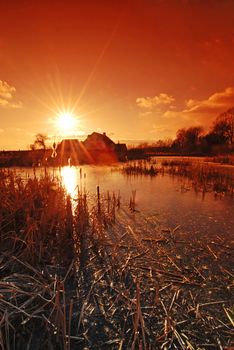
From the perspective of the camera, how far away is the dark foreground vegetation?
7.75ft

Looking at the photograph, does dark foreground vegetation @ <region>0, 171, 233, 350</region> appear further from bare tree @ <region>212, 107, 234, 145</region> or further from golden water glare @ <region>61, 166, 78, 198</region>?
bare tree @ <region>212, 107, 234, 145</region>

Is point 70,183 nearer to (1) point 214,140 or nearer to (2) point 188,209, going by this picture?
(2) point 188,209

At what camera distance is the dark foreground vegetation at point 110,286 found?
236 cm

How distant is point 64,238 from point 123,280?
5.62 feet

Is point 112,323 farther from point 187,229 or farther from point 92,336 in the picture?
point 187,229

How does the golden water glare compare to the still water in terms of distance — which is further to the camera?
the golden water glare

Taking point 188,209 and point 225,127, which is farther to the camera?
point 225,127

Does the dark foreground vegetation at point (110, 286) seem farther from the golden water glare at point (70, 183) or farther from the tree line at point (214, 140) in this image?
the tree line at point (214, 140)

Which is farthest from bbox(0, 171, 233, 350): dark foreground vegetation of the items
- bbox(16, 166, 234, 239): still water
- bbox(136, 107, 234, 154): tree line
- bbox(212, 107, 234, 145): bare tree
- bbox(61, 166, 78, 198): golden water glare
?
bbox(212, 107, 234, 145): bare tree

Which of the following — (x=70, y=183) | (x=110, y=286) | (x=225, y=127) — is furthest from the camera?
(x=225, y=127)

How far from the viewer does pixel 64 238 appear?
4578 millimetres

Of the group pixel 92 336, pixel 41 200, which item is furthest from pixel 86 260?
pixel 41 200

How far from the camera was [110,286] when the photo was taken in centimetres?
323

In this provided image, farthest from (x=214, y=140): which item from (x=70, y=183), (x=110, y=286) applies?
(x=110, y=286)
